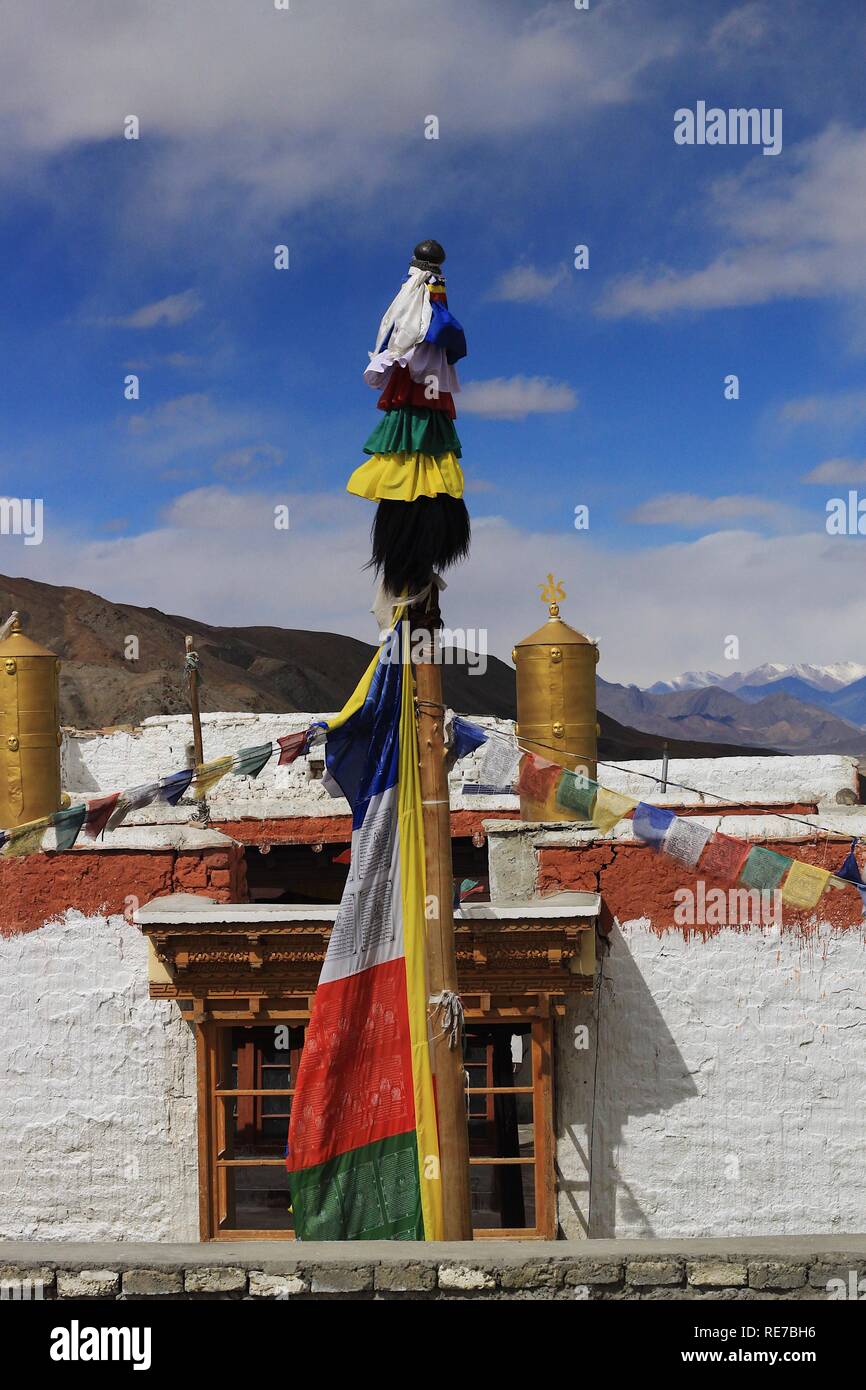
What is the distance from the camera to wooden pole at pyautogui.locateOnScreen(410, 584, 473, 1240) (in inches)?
267

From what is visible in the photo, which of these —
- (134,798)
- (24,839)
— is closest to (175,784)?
(134,798)

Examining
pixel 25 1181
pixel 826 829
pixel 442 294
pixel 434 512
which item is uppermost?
pixel 442 294

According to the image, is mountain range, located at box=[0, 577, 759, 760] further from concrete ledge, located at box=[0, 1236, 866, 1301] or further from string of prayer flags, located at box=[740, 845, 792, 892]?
concrete ledge, located at box=[0, 1236, 866, 1301]

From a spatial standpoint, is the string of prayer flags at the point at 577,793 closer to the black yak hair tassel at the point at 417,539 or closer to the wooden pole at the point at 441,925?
the wooden pole at the point at 441,925

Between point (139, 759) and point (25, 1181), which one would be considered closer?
point (25, 1181)

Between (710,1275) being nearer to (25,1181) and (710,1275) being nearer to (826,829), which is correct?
(826,829)

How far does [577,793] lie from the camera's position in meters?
8.42

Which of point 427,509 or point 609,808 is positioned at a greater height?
point 427,509

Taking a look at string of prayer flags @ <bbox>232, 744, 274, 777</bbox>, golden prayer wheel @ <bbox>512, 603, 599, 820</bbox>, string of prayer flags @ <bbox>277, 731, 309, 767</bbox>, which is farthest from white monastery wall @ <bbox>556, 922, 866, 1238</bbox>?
string of prayer flags @ <bbox>232, 744, 274, 777</bbox>

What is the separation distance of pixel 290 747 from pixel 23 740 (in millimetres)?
3754

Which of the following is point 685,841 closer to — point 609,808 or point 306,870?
point 609,808

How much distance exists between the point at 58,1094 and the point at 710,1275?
16.8 ft

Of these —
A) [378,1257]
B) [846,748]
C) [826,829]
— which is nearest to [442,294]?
[826,829]
